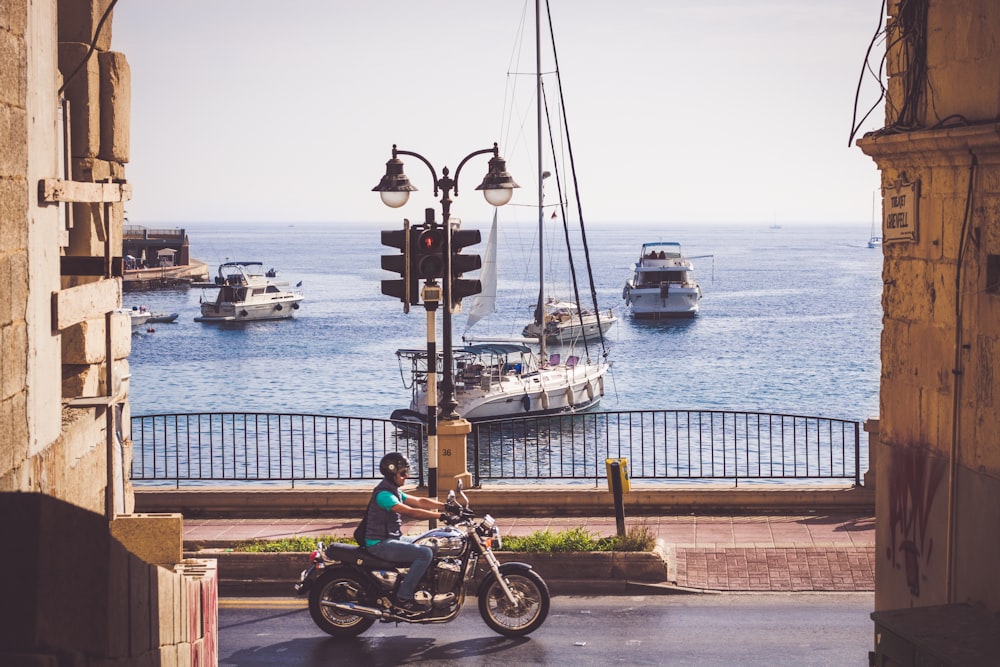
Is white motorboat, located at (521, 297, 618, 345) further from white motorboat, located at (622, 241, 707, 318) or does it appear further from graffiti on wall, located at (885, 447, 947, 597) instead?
graffiti on wall, located at (885, 447, 947, 597)

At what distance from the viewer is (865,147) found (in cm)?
827

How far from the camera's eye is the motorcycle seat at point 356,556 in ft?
35.6

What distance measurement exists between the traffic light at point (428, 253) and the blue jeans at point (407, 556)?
4258 mm

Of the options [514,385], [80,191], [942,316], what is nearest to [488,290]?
[514,385]

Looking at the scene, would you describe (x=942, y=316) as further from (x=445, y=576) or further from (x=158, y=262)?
(x=158, y=262)

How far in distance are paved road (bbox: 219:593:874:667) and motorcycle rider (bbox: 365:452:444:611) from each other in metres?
0.54

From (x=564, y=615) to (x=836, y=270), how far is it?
15979 centimetres

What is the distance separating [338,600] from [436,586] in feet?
2.74

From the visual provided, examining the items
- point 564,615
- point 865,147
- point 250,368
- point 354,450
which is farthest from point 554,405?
point 865,147

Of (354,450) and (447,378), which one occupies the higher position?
(447,378)

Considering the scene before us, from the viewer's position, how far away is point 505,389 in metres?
44.9

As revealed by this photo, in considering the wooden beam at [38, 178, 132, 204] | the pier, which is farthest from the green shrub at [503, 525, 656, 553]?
the pier

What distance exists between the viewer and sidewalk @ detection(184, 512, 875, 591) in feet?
41.3

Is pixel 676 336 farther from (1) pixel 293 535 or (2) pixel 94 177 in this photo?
(2) pixel 94 177
